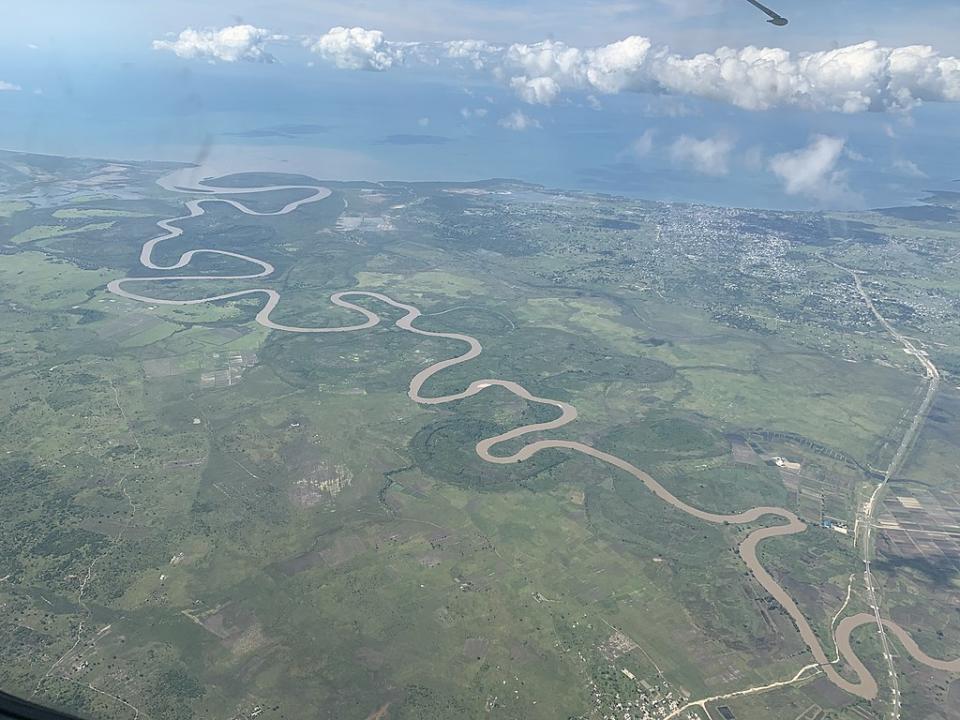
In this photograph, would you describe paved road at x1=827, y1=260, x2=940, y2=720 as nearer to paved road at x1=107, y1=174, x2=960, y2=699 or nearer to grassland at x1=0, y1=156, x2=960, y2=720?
grassland at x1=0, y1=156, x2=960, y2=720

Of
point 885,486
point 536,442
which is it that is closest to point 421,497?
point 536,442

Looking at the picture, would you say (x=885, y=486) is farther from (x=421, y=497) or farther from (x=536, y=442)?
(x=421, y=497)

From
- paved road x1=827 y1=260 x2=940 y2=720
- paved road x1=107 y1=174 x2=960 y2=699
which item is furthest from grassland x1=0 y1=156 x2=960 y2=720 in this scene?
paved road x1=107 y1=174 x2=960 y2=699

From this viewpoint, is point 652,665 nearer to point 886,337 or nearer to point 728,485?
point 728,485

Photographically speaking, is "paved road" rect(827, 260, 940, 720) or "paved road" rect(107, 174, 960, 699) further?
"paved road" rect(107, 174, 960, 699)

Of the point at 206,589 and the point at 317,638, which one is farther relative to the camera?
the point at 206,589

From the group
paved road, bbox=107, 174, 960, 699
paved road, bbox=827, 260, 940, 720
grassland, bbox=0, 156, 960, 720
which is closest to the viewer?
grassland, bbox=0, 156, 960, 720

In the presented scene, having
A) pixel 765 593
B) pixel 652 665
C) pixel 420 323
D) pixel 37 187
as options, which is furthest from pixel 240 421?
pixel 37 187

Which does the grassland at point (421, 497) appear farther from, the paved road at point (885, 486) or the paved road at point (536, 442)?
the paved road at point (536, 442)

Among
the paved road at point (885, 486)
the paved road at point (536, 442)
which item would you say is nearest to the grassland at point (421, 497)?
the paved road at point (885, 486)
